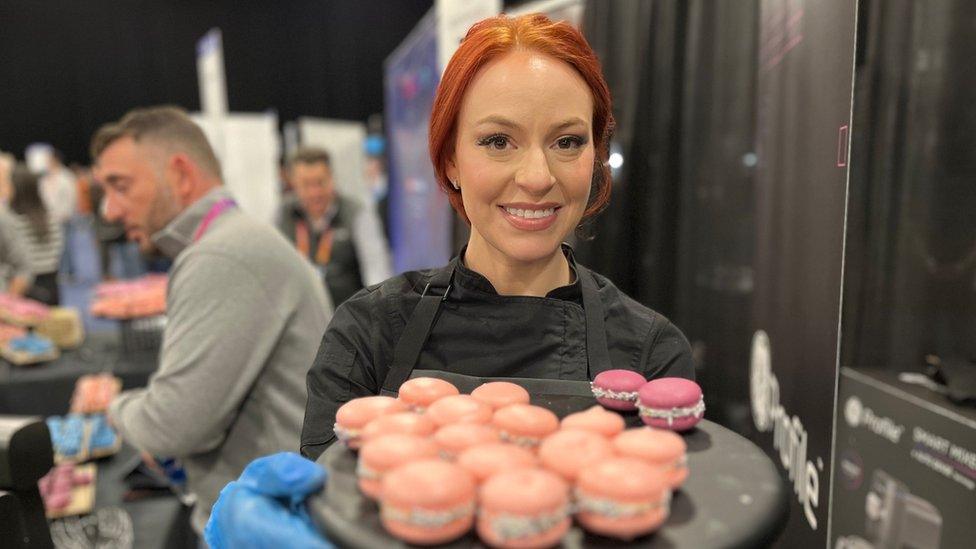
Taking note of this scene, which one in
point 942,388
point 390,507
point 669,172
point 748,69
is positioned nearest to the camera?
point 390,507

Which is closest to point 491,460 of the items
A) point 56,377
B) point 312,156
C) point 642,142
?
point 642,142

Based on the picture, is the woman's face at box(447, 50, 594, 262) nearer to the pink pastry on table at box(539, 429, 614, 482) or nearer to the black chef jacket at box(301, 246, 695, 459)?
the black chef jacket at box(301, 246, 695, 459)

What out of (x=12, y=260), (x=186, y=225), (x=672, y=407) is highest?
(x=186, y=225)

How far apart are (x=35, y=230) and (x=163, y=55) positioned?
33.0 feet

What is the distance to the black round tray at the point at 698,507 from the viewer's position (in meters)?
0.60

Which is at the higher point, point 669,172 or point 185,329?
point 669,172

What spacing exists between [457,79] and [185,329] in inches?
44.1

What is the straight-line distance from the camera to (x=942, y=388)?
157cm

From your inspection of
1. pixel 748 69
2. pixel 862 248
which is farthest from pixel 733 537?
pixel 748 69

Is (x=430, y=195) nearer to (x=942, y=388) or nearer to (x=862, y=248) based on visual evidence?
(x=862, y=248)

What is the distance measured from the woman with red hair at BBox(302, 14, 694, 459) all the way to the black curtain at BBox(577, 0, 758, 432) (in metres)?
1.76

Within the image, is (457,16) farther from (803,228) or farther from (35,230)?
(35,230)

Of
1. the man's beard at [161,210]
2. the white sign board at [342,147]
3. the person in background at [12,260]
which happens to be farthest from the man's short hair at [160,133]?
the white sign board at [342,147]

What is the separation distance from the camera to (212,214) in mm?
2098
